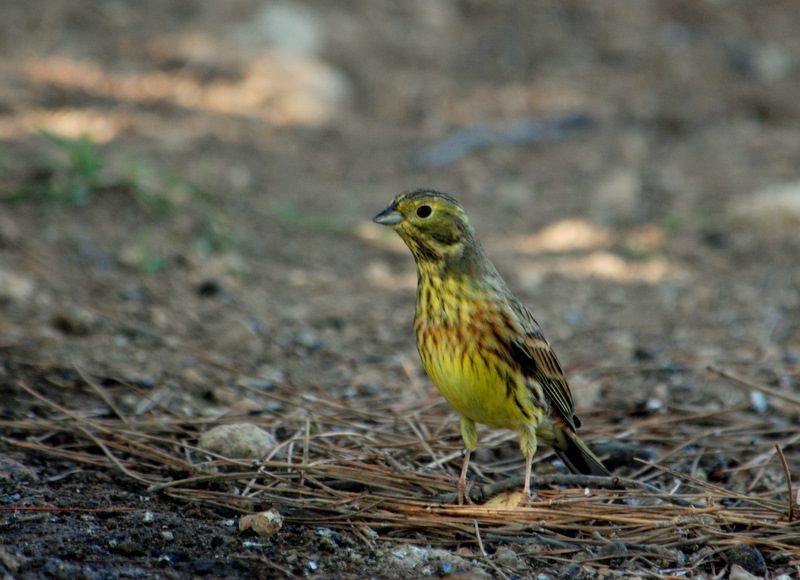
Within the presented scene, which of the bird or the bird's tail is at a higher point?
the bird

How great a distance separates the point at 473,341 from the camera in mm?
3607

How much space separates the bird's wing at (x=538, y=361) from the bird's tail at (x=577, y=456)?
2.4 inches

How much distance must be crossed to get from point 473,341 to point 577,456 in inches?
32.4

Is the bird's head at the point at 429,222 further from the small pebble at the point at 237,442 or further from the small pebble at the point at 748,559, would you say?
the small pebble at the point at 748,559

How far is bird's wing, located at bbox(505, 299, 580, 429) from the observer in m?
3.68

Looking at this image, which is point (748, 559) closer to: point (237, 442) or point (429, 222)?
point (429, 222)

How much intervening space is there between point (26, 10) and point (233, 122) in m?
2.63

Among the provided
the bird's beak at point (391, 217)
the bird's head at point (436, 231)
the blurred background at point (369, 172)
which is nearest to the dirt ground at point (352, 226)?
the blurred background at point (369, 172)

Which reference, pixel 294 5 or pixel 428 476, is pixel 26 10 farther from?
pixel 428 476

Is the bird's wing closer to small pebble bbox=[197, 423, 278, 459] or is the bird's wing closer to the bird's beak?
the bird's beak

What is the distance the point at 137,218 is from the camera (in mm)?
6820

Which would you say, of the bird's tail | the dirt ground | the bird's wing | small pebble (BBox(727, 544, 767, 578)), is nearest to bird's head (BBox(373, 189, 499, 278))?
the bird's wing

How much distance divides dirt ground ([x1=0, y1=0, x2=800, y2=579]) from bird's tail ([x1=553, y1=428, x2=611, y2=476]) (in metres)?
0.22

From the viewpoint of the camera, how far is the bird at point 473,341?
3597 mm
